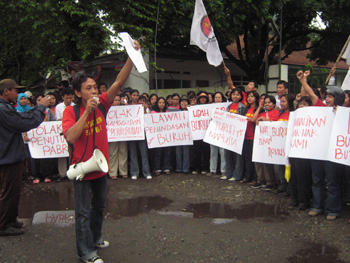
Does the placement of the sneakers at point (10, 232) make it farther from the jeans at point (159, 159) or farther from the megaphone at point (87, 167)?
the jeans at point (159, 159)

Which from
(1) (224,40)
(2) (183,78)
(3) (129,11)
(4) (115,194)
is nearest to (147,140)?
(4) (115,194)

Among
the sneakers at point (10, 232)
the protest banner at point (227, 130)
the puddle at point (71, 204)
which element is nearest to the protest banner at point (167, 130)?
the protest banner at point (227, 130)

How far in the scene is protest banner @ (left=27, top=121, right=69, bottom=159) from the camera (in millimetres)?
7495

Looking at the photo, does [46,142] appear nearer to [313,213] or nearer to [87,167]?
[87,167]

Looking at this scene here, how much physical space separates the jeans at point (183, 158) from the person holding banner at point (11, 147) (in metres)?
4.06

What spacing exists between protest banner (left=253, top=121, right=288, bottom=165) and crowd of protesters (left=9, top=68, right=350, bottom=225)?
149 millimetres

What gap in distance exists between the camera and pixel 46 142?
7543 millimetres


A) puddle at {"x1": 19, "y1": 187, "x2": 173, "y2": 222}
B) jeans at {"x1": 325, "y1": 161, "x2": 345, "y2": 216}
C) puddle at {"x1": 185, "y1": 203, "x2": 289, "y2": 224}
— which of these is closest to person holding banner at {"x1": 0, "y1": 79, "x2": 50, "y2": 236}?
puddle at {"x1": 19, "y1": 187, "x2": 173, "y2": 222}

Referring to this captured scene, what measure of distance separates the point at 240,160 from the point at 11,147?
4543 millimetres

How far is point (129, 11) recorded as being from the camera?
11.7 meters

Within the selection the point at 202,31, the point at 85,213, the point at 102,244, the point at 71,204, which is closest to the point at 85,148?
the point at 85,213

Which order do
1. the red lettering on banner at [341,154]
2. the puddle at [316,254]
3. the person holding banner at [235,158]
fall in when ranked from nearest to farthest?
the puddle at [316,254]
the red lettering on banner at [341,154]
the person holding banner at [235,158]

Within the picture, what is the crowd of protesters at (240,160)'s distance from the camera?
516 cm

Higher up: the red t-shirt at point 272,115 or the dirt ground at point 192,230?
the red t-shirt at point 272,115
